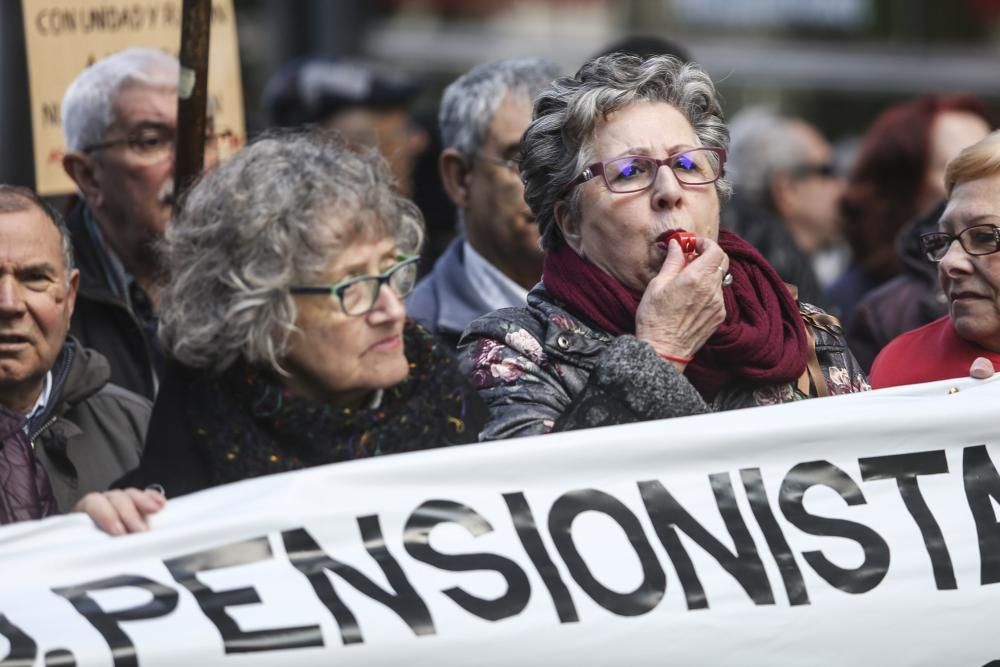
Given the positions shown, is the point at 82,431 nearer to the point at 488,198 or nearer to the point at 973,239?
the point at 488,198

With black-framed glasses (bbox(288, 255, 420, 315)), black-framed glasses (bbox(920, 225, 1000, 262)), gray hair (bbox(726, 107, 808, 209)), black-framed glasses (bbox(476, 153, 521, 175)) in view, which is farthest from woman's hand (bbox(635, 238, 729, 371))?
gray hair (bbox(726, 107, 808, 209))

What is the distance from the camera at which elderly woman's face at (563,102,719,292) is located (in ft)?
11.8

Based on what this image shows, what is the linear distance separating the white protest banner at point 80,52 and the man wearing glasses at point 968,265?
2276 mm

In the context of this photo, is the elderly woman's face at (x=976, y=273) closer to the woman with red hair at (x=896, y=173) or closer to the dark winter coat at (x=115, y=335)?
the dark winter coat at (x=115, y=335)

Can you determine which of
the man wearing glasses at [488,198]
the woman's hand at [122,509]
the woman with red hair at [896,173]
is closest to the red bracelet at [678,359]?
the woman's hand at [122,509]

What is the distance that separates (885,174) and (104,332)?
3057mm

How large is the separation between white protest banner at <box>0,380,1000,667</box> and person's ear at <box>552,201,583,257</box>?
2.01 feet

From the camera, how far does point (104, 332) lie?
454cm

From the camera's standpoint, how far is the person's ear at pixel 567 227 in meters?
3.72

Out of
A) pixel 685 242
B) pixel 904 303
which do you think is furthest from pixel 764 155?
pixel 685 242

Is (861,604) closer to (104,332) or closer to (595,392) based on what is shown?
(595,392)

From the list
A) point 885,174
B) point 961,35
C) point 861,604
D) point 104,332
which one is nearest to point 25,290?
point 104,332

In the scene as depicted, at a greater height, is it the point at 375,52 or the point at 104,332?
the point at 104,332

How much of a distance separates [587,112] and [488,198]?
4.81 ft
